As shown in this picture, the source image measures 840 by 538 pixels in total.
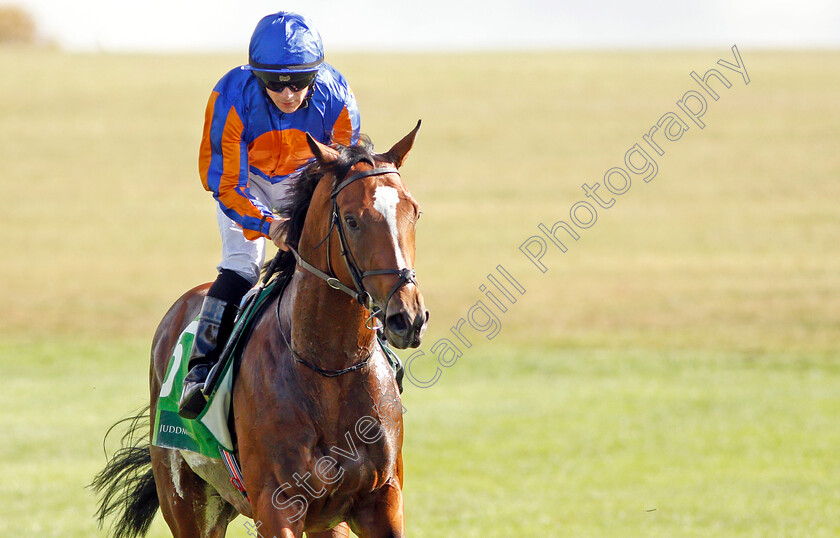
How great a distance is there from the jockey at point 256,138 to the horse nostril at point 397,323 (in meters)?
0.97

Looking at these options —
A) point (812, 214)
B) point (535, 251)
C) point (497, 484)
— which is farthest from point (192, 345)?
point (812, 214)

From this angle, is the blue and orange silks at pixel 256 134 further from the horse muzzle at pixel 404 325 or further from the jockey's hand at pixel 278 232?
the horse muzzle at pixel 404 325

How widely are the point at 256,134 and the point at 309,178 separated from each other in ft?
2.14

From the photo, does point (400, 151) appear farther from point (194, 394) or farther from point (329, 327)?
point (194, 394)

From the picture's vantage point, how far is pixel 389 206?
3.76m

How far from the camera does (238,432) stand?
436 cm

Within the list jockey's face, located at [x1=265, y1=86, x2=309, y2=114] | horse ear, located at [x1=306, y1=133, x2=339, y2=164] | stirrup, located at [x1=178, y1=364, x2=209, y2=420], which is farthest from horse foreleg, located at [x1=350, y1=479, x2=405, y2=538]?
jockey's face, located at [x1=265, y1=86, x2=309, y2=114]

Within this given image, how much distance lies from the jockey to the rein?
0.39 meters

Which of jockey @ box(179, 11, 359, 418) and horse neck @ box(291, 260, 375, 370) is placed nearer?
horse neck @ box(291, 260, 375, 370)

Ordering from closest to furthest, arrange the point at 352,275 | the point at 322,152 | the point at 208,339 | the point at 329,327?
the point at 352,275 < the point at 322,152 < the point at 329,327 < the point at 208,339

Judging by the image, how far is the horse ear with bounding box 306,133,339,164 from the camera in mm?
4027

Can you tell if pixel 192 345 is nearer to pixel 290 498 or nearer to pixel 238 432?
pixel 238 432

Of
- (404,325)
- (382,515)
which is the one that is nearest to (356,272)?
(404,325)

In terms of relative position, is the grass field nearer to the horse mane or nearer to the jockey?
the jockey
